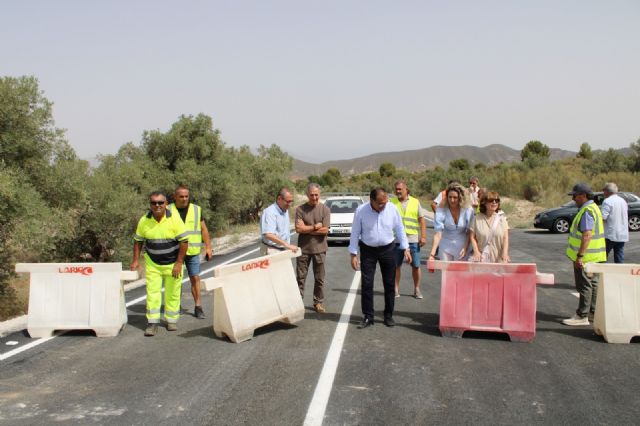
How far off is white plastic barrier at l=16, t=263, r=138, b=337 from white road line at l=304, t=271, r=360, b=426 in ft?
8.70

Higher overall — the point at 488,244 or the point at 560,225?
the point at 488,244

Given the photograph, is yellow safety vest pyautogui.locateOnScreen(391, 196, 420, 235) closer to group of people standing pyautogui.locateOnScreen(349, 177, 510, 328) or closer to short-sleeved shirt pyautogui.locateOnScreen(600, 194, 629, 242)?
group of people standing pyautogui.locateOnScreen(349, 177, 510, 328)

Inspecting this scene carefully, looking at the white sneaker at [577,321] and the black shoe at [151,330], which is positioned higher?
the white sneaker at [577,321]

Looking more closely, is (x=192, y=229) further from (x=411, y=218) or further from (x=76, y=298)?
(x=411, y=218)

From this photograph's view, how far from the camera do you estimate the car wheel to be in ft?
73.0

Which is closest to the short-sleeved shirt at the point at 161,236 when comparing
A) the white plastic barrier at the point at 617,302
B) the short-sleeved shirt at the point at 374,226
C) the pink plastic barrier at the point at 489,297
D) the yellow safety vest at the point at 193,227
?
the yellow safety vest at the point at 193,227

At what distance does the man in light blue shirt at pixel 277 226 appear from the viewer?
8.08 metres

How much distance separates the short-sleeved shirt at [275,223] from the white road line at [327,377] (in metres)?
1.42

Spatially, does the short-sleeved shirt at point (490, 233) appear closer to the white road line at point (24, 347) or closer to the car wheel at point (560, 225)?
the white road line at point (24, 347)

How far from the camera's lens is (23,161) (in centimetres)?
1430

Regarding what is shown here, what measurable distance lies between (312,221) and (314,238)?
28cm

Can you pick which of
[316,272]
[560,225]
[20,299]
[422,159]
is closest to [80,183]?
[20,299]

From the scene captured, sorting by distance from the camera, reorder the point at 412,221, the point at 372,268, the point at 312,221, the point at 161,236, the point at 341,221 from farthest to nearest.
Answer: the point at 341,221 → the point at 412,221 → the point at 312,221 → the point at 372,268 → the point at 161,236

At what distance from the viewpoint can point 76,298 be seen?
7.21 m
